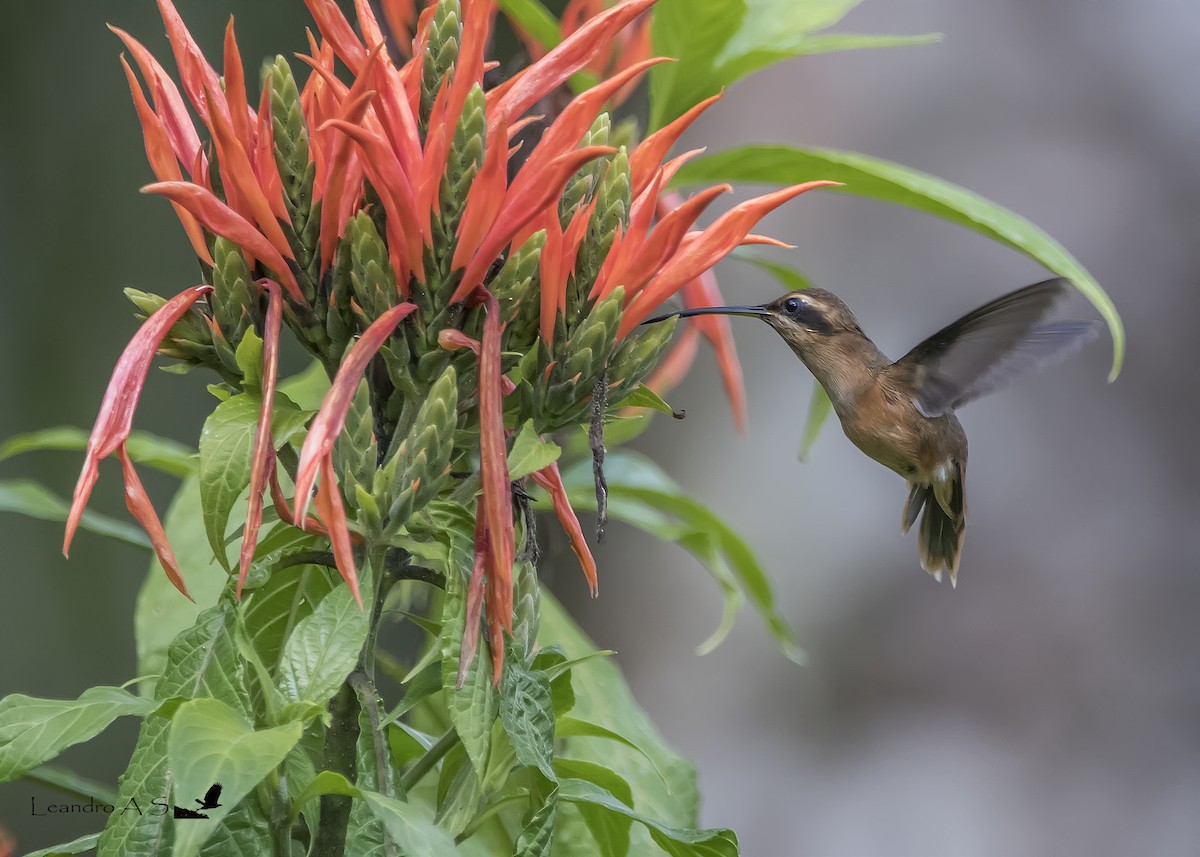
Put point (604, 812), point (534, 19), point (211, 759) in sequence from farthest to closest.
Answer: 1. point (534, 19)
2. point (604, 812)
3. point (211, 759)

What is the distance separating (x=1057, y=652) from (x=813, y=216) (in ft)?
2.41

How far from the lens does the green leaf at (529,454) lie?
1.51 ft

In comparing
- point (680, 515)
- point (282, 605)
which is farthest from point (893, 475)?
point (282, 605)

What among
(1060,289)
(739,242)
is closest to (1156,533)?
(1060,289)

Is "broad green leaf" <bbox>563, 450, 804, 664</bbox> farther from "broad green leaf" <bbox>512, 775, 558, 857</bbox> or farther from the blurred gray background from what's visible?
the blurred gray background

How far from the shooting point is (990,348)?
0.88m

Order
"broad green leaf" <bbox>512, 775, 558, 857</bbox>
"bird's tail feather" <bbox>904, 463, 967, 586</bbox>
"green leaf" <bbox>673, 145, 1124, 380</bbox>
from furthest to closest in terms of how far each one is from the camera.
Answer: "bird's tail feather" <bbox>904, 463, 967, 586</bbox>
"green leaf" <bbox>673, 145, 1124, 380</bbox>
"broad green leaf" <bbox>512, 775, 558, 857</bbox>

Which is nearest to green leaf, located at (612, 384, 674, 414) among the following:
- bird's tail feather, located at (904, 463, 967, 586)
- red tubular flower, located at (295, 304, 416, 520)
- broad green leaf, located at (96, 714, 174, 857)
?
red tubular flower, located at (295, 304, 416, 520)

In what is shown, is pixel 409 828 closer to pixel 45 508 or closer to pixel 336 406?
pixel 336 406

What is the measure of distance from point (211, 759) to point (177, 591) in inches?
15.2

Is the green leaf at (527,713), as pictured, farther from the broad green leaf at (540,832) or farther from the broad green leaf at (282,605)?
the broad green leaf at (282,605)

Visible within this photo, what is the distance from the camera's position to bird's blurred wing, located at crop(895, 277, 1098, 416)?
2.70 ft

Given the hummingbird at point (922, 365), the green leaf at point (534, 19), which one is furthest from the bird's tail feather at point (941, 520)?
the green leaf at point (534, 19)

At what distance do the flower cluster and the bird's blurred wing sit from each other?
1.23 feet
